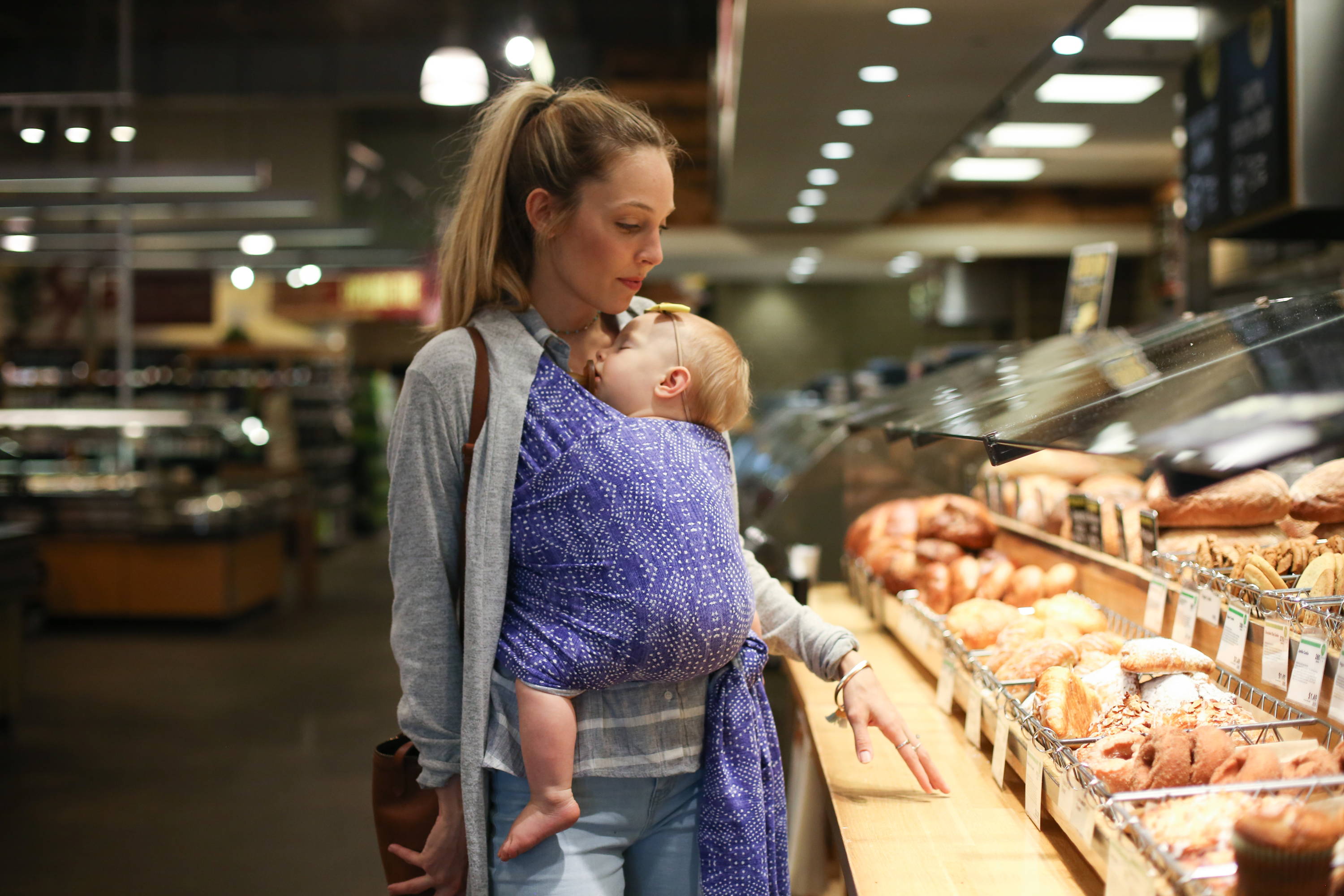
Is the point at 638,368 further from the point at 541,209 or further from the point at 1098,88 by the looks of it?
the point at 1098,88

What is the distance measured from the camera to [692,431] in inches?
54.5

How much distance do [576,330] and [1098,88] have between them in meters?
4.86

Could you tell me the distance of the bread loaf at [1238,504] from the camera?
5.94ft

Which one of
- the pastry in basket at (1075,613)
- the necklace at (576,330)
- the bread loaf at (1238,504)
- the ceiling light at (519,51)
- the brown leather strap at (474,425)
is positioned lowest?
the pastry in basket at (1075,613)

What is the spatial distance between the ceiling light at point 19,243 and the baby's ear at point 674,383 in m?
11.2

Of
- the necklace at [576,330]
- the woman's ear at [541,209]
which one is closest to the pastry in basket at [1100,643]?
the necklace at [576,330]

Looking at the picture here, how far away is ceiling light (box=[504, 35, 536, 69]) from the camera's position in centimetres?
630

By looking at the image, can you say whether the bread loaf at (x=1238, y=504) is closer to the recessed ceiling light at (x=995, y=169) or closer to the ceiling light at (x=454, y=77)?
the ceiling light at (x=454, y=77)

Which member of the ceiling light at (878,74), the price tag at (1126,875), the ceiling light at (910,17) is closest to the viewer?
the price tag at (1126,875)

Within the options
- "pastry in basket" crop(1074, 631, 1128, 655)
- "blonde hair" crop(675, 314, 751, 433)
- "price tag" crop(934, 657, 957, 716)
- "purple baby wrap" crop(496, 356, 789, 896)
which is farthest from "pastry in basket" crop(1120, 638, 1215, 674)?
"blonde hair" crop(675, 314, 751, 433)

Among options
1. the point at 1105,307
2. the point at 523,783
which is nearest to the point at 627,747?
the point at 523,783

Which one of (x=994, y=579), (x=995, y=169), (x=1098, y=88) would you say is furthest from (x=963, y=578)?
(x=995, y=169)

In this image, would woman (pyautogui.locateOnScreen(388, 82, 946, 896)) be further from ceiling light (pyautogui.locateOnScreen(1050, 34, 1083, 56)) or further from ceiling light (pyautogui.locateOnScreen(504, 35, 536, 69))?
ceiling light (pyautogui.locateOnScreen(504, 35, 536, 69))

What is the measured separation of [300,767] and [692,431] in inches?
148
